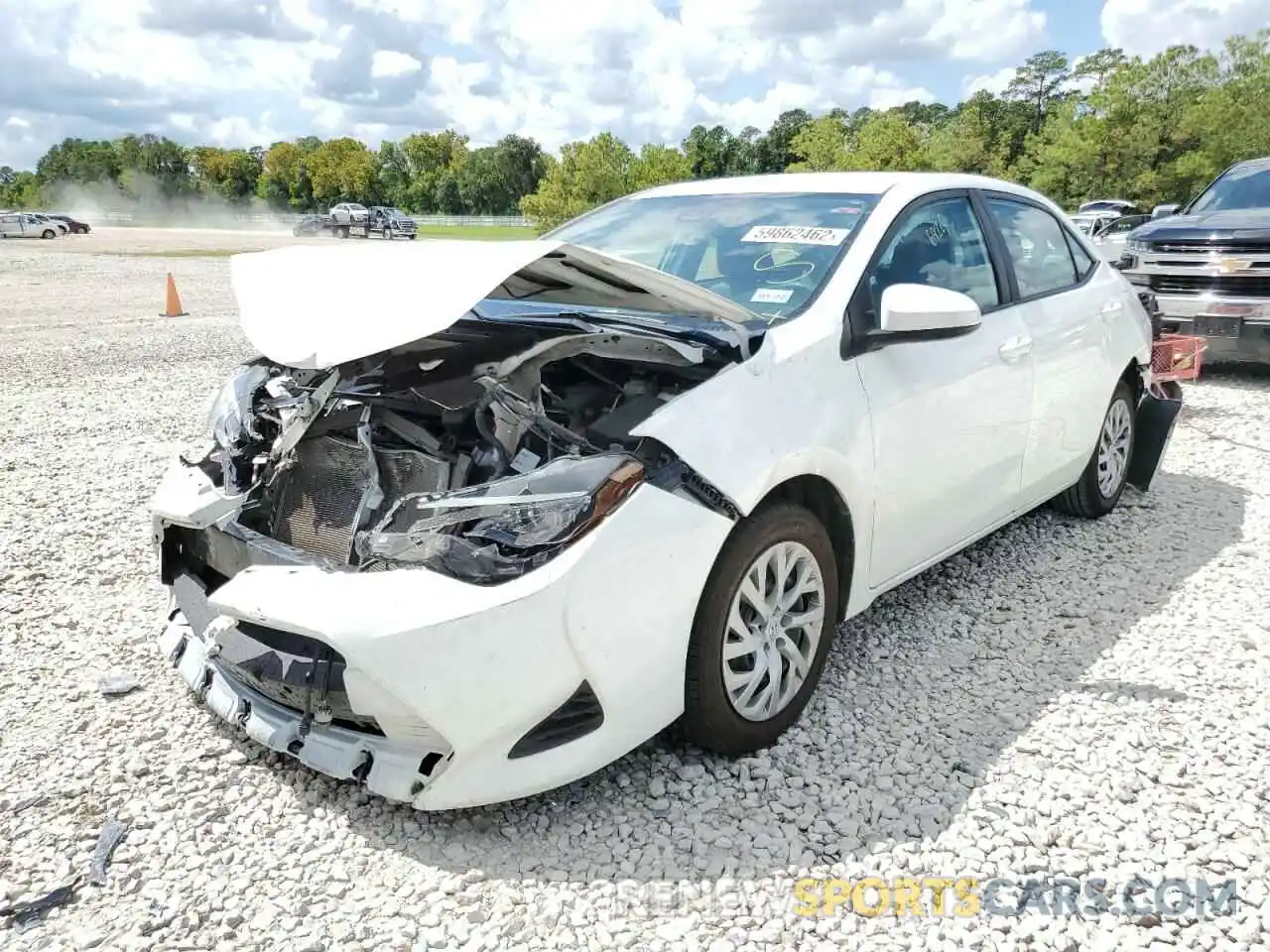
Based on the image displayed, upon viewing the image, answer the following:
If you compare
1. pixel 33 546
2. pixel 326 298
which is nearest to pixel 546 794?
pixel 326 298

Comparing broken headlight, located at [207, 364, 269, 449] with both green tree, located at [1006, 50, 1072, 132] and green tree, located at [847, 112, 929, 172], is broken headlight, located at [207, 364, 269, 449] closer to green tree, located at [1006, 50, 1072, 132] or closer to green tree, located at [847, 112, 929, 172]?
green tree, located at [847, 112, 929, 172]

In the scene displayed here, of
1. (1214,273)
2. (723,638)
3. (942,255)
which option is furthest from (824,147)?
(723,638)

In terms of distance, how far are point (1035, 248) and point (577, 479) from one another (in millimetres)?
2951

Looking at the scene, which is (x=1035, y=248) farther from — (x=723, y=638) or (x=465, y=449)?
(x=465, y=449)

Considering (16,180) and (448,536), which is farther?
(16,180)

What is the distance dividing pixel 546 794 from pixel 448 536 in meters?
0.89

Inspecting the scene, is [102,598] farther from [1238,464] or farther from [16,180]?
[16,180]

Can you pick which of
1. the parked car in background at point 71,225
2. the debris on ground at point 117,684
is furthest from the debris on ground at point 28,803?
the parked car in background at point 71,225

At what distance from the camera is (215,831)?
8.27 ft

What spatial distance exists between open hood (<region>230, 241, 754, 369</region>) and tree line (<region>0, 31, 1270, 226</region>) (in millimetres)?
27139

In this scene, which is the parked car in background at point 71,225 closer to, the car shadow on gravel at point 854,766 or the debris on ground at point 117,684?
the debris on ground at point 117,684

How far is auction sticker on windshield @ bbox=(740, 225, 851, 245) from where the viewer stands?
3301 millimetres

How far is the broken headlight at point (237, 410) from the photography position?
10.3ft

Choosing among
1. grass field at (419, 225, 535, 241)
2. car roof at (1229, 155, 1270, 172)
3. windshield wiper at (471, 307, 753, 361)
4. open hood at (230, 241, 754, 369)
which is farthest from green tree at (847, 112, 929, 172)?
windshield wiper at (471, 307, 753, 361)
